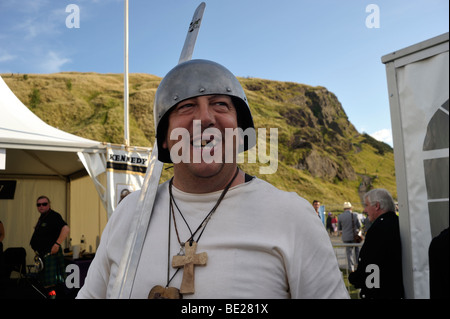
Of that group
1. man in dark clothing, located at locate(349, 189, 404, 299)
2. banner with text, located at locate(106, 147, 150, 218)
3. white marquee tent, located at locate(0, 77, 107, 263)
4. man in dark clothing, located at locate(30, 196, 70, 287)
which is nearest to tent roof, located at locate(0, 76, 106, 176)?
white marquee tent, located at locate(0, 77, 107, 263)

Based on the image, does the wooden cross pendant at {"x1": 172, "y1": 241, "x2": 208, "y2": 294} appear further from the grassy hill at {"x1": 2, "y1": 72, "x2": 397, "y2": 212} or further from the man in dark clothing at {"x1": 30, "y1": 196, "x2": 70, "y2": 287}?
the grassy hill at {"x1": 2, "y1": 72, "x2": 397, "y2": 212}

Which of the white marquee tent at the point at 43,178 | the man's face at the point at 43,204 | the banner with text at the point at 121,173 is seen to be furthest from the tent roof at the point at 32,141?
the man's face at the point at 43,204

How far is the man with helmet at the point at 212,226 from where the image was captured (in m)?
1.22

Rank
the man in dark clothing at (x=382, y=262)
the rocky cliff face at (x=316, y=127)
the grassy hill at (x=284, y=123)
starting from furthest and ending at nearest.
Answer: the rocky cliff face at (x=316, y=127), the grassy hill at (x=284, y=123), the man in dark clothing at (x=382, y=262)

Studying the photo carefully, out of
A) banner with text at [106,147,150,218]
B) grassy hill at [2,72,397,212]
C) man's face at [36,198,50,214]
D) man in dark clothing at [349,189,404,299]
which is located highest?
grassy hill at [2,72,397,212]

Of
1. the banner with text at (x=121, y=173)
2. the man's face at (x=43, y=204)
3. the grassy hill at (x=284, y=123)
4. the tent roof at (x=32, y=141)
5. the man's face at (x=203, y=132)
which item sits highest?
the grassy hill at (x=284, y=123)

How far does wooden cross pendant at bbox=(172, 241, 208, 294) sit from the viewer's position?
1.23m

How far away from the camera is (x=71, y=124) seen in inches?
1997

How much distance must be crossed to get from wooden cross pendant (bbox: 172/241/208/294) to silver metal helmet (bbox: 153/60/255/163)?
552 millimetres

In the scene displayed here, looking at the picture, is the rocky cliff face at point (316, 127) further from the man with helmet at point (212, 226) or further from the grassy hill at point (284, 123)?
the man with helmet at point (212, 226)

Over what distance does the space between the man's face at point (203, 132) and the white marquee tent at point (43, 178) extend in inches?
231

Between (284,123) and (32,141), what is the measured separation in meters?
76.0

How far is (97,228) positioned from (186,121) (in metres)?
7.69
